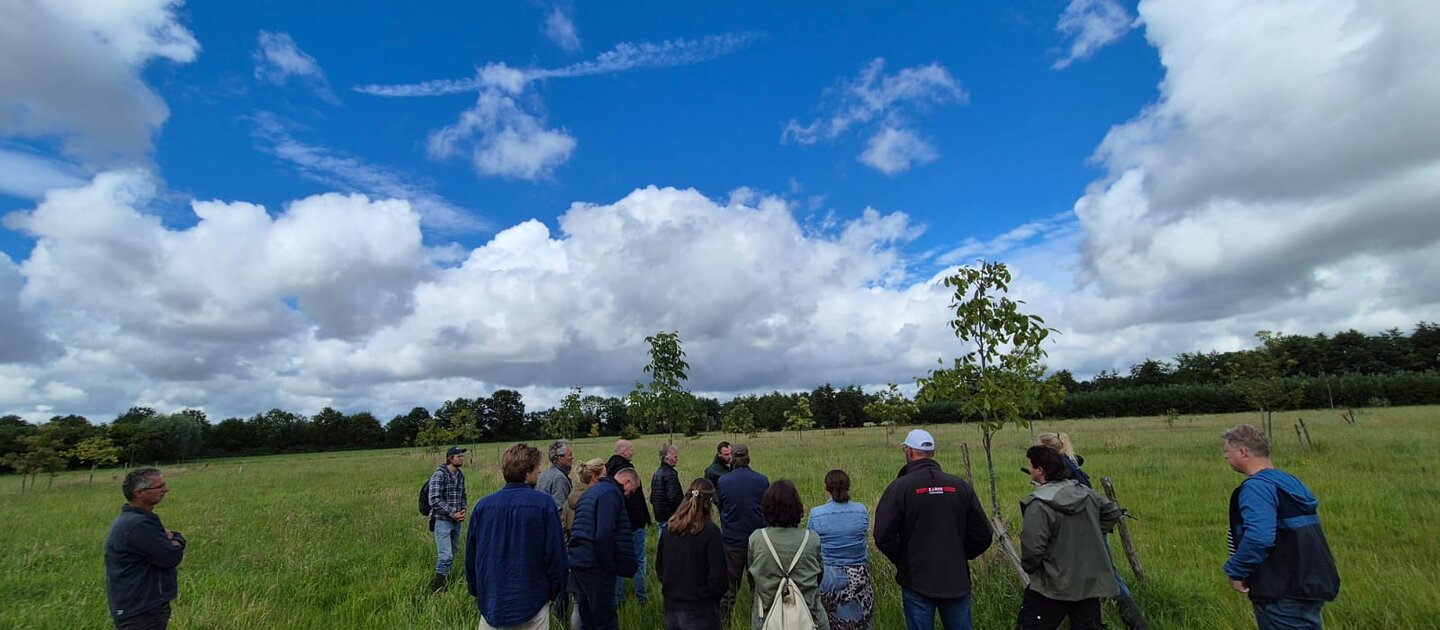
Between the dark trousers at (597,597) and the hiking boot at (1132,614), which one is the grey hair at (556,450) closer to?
the dark trousers at (597,597)

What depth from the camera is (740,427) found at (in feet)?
147

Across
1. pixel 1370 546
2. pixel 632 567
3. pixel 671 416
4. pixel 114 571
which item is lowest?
pixel 1370 546

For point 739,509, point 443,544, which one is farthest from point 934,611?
point 443,544

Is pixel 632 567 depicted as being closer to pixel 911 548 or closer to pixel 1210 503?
pixel 911 548

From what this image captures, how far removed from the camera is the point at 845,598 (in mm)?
4953

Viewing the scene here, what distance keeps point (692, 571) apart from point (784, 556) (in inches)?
30.1

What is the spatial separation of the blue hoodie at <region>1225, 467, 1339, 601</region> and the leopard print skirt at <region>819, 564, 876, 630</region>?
2.35 m

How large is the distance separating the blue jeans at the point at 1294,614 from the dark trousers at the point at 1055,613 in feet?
3.37

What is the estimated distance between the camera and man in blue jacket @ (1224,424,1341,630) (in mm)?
3795

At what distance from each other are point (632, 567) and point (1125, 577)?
5.59 metres

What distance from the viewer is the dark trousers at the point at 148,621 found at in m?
4.75

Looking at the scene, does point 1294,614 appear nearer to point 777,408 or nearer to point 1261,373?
point 1261,373

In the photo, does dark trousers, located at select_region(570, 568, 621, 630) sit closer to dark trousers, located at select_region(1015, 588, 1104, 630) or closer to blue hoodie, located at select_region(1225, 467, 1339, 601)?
dark trousers, located at select_region(1015, 588, 1104, 630)

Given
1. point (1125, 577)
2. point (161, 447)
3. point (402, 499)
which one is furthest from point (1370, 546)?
point (161, 447)
